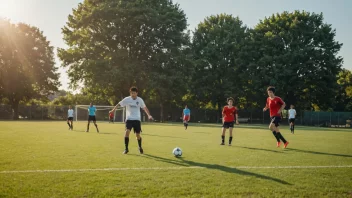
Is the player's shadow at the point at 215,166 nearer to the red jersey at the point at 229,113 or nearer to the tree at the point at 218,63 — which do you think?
the red jersey at the point at 229,113

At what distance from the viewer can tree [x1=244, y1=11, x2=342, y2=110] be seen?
48.0 metres

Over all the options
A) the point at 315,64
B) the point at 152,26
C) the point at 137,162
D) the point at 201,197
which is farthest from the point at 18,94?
the point at 201,197

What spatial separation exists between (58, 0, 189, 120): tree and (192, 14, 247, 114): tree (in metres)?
7.67

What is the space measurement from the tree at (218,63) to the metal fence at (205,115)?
9.80ft

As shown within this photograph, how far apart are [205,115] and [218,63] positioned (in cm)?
911

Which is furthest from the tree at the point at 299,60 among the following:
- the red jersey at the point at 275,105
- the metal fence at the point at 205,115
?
the red jersey at the point at 275,105

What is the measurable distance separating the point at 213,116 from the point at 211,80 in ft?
20.5

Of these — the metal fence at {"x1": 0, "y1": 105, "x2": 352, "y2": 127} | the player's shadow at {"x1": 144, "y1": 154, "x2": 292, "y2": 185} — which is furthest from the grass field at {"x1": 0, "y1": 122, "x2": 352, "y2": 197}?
the metal fence at {"x1": 0, "y1": 105, "x2": 352, "y2": 127}

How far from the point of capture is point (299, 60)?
159 ft

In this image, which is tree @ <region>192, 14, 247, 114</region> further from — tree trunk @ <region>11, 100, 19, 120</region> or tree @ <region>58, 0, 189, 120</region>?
tree trunk @ <region>11, 100, 19, 120</region>

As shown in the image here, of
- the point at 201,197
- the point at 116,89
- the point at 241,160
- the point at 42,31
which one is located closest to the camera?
the point at 201,197

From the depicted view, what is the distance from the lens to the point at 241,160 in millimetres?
8852

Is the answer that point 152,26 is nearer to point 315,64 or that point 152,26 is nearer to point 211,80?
point 211,80

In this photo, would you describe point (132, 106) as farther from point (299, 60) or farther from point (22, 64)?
point (22, 64)
